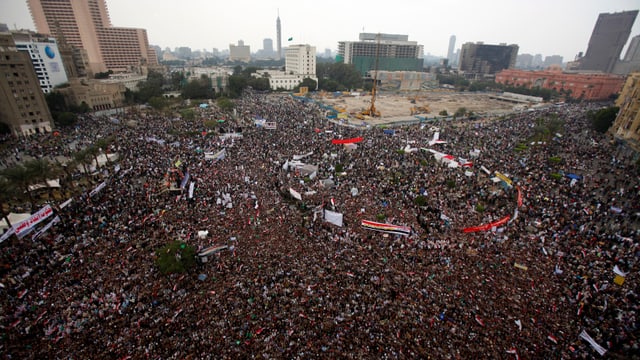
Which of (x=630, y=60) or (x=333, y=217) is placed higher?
(x=630, y=60)

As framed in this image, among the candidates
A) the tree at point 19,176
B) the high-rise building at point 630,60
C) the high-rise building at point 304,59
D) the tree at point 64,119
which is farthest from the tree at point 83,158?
the high-rise building at point 630,60

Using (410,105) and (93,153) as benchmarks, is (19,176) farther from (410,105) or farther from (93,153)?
(410,105)

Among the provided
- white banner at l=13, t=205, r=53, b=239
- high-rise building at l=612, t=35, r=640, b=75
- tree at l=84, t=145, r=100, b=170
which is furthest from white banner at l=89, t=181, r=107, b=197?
high-rise building at l=612, t=35, r=640, b=75

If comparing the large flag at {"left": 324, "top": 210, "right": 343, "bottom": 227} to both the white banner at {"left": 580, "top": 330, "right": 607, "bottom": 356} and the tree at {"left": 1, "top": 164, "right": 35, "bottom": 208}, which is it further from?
the tree at {"left": 1, "top": 164, "right": 35, "bottom": 208}

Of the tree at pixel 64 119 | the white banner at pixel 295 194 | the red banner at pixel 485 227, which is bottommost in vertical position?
the red banner at pixel 485 227

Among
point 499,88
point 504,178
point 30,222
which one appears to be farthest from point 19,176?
point 499,88

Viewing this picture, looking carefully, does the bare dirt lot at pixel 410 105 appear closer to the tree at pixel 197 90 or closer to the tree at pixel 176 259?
the tree at pixel 197 90
